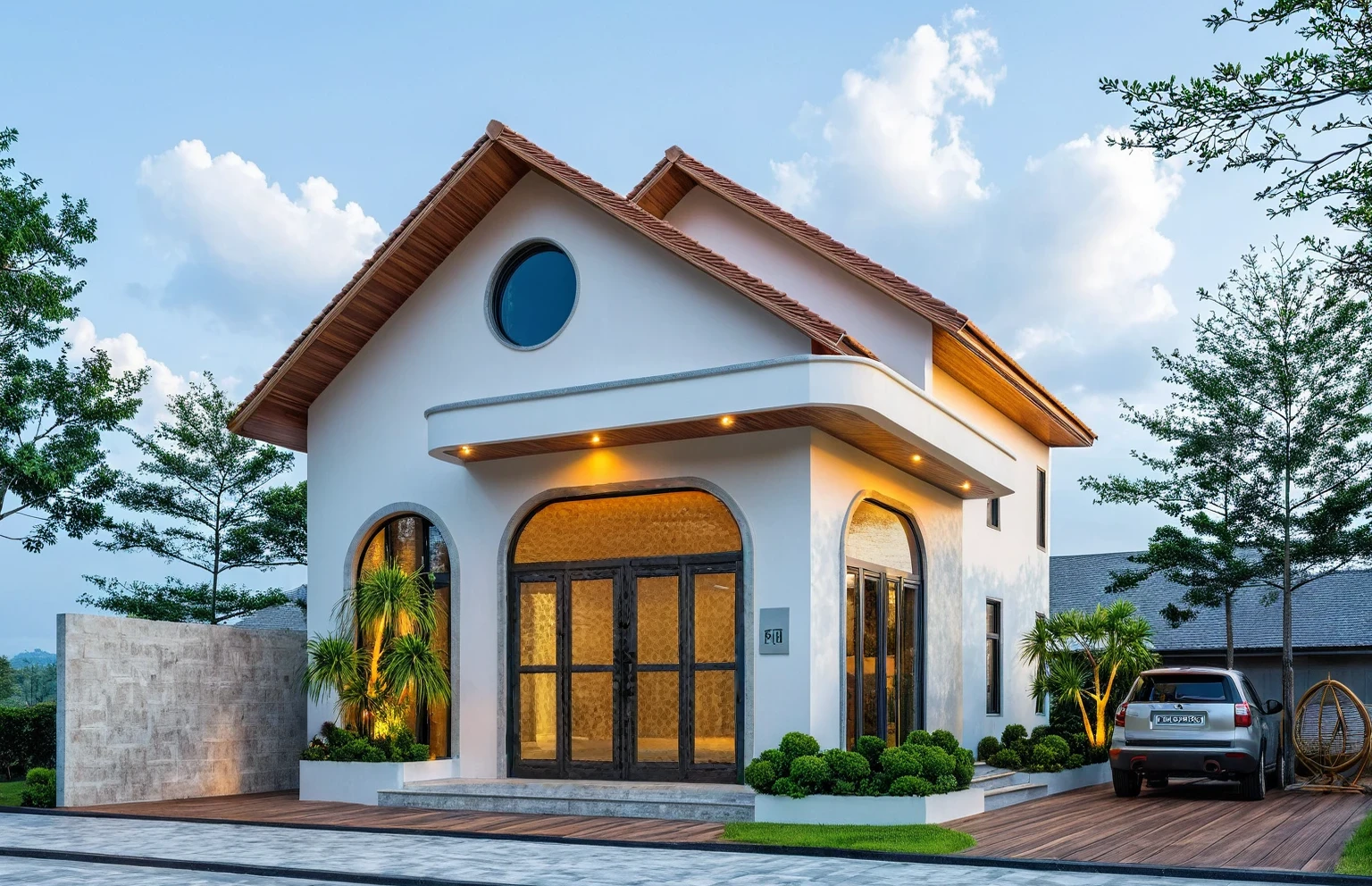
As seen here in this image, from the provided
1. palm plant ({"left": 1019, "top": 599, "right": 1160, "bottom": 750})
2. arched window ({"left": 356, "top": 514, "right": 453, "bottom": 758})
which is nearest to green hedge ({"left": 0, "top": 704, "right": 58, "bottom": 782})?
arched window ({"left": 356, "top": 514, "right": 453, "bottom": 758})

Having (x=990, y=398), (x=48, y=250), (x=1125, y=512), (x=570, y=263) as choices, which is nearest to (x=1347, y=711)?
(x=1125, y=512)

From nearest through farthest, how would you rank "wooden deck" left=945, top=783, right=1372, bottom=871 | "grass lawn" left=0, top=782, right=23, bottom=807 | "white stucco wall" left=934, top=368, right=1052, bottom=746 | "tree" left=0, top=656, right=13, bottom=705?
"wooden deck" left=945, top=783, right=1372, bottom=871 < "grass lawn" left=0, top=782, right=23, bottom=807 < "white stucco wall" left=934, top=368, right=1052, bottom=746 < "tree" left=0, top=656, right=13, bottom=705

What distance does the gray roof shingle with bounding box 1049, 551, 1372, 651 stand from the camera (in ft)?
78.8

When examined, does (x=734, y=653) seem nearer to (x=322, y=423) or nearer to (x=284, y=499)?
(x=322, y=423)

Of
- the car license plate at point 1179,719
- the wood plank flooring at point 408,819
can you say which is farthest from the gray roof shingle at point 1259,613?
the wood plank flooring at point 408,819

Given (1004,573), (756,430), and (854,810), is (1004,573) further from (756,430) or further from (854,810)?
(854,810)

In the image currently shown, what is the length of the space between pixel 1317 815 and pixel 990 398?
289 inches

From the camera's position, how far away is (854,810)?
12.0 meters

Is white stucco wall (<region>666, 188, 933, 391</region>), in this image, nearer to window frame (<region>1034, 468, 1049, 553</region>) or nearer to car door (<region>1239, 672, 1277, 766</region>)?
car door (<region>1239, 672, 1277, 766</region>)

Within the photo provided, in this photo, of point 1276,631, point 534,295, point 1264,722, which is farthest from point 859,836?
point 1276,631

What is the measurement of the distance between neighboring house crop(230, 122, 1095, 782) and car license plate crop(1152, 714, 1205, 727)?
8.92 ft

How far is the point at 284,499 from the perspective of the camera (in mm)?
28422

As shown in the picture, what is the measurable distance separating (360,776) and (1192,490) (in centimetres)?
1281

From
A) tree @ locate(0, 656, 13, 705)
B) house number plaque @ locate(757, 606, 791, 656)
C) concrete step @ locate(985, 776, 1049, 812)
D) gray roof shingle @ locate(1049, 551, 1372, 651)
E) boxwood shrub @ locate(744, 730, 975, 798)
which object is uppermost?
house number plaque @ locate(757, 606, 791, 656)
